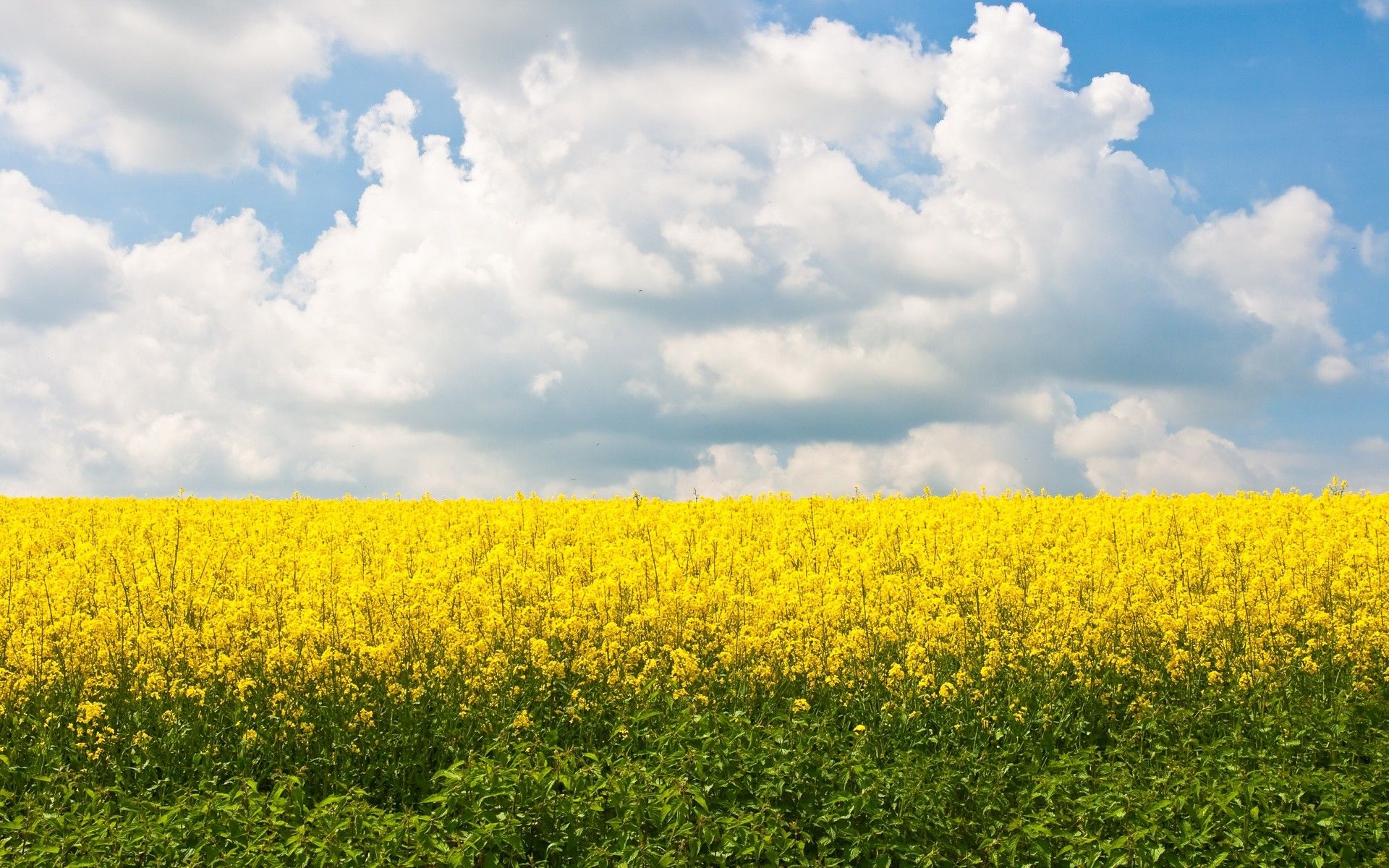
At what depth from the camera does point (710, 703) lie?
8.56 metres

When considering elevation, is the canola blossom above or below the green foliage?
above

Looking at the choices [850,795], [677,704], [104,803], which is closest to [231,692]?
[104,803]

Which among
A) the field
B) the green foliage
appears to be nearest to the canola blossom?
the field

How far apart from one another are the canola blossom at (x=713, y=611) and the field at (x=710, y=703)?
0.16 feet

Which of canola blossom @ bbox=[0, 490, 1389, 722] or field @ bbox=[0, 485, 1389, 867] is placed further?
canola blossom @ bbox=[0, 490, 1389, 722]

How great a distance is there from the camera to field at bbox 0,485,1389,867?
6.33 metres

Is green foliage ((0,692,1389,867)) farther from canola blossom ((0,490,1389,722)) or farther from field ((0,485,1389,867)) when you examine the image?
canola blossom ((0,490,1389,722))

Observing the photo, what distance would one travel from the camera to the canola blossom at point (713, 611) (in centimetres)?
907

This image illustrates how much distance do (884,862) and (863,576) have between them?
564 cm

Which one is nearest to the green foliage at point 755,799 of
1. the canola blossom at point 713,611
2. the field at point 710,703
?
the field at point 710,703

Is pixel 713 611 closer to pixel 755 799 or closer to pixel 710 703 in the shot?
pixel 710 703

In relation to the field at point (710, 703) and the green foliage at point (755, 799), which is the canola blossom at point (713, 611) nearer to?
the field at point (710, 703)

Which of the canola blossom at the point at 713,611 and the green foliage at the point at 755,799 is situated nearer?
the green foliage at the point at 755,799

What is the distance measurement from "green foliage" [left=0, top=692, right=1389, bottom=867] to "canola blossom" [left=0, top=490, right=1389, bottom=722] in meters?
0.62
